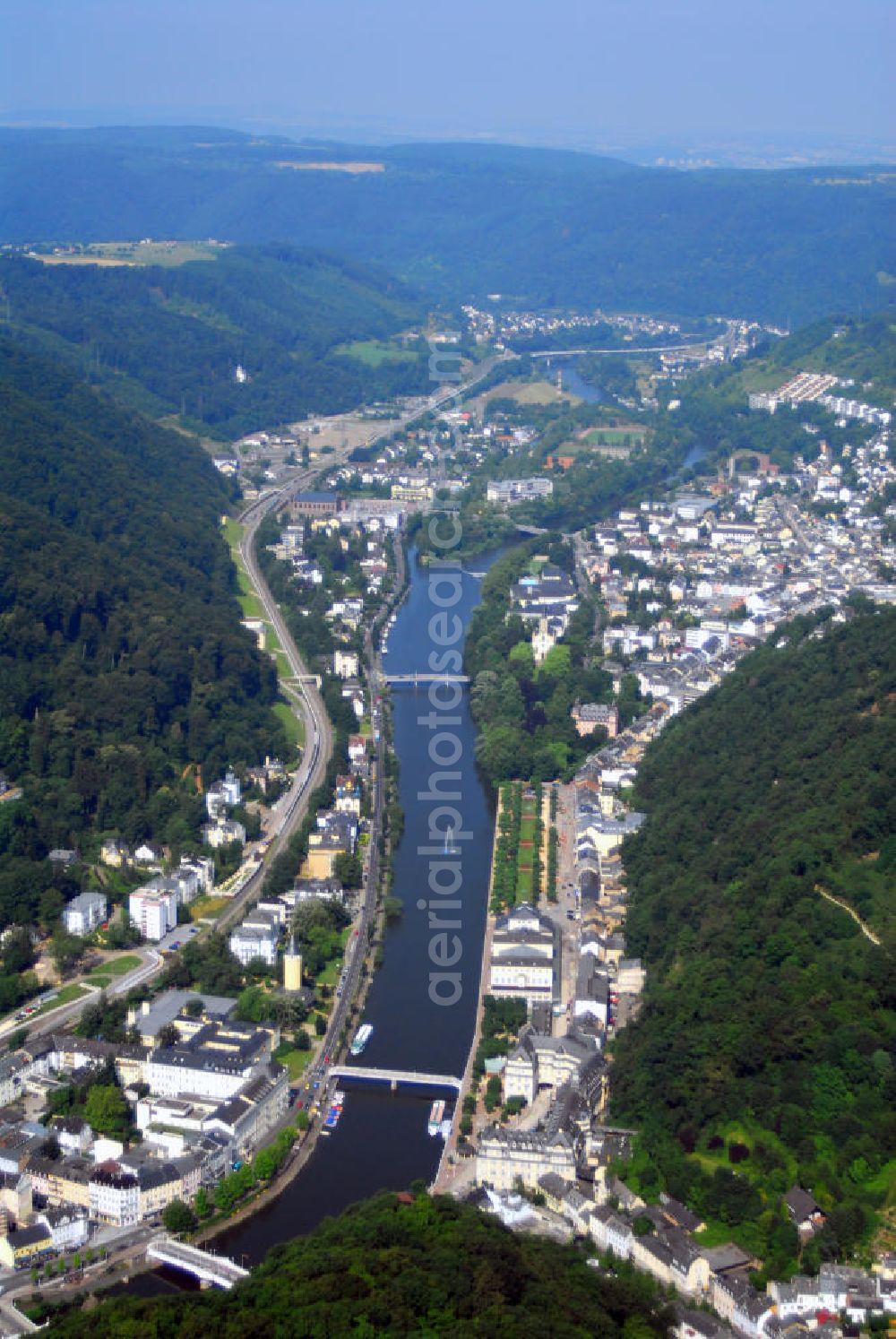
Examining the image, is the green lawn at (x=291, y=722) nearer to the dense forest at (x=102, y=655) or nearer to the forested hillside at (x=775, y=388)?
the dense forest at (x=102, y=655)

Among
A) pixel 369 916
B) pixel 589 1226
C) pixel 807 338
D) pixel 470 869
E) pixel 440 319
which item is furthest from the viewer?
pixel 440 319

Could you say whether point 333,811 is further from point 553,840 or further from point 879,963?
point 879,963

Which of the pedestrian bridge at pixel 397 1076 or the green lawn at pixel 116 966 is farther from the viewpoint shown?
the green lawn at pixel 116 966

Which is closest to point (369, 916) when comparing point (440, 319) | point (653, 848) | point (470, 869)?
point (470, 869)

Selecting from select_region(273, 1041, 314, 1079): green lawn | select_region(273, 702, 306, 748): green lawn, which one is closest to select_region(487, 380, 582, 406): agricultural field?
select_region(273, 702, 306, 748): green lawn

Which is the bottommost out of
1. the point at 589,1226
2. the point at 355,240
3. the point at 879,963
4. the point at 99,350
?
the point at 589,1226

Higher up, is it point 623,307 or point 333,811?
point 623,307

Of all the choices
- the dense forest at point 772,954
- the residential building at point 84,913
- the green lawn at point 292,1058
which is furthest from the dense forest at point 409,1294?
the residential building at point 84,913
